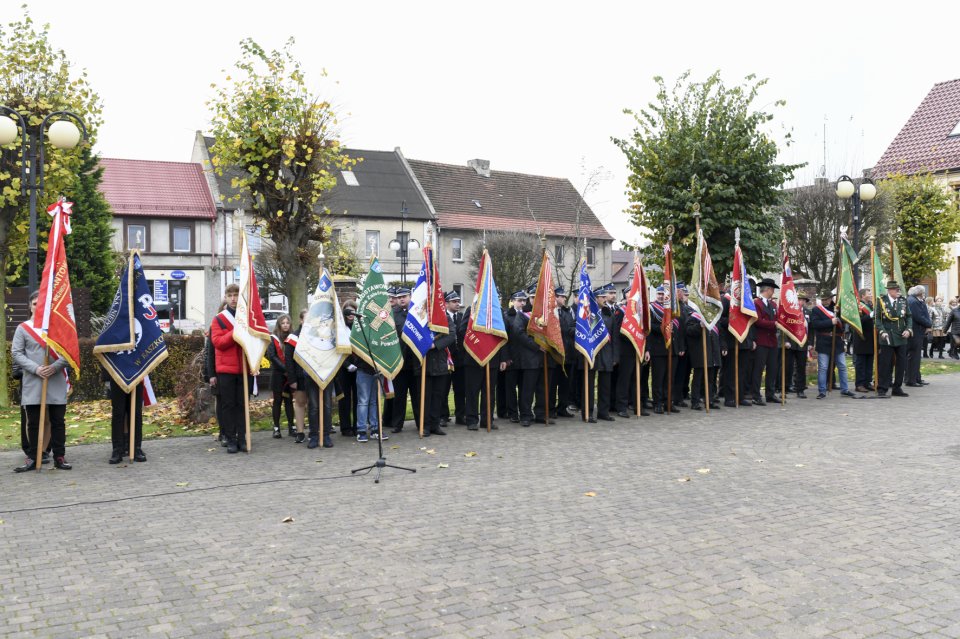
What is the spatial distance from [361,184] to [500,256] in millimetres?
10576

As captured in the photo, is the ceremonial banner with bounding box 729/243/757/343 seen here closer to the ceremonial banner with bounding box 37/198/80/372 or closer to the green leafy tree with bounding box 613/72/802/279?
the green leafy tree with bounding box 613/72/802/279

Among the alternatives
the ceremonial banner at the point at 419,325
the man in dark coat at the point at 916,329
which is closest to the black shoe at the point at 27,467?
the ceremonial banner at the point at 419,325

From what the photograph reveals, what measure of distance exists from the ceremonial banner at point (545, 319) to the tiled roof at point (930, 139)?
3332cm

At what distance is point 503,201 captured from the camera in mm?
57000

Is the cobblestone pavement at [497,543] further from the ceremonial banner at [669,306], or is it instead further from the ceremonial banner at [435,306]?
the ceremonial banner at [669,306]

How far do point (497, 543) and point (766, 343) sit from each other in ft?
33.5

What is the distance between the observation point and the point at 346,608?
16.6 ft

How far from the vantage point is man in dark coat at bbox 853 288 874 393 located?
661 inches

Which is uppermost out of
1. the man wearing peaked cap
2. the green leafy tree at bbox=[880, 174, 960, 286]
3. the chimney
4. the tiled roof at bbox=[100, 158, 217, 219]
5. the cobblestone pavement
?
the chimney

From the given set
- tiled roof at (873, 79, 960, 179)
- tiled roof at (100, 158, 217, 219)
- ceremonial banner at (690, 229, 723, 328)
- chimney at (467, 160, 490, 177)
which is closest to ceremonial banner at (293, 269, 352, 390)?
ceremonial banner at (690, 229, 723, 328)

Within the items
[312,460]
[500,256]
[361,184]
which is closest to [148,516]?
[312,460]

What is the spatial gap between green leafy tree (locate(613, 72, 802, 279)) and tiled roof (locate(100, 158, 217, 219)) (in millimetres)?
30998

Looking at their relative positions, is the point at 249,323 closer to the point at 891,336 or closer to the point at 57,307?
the point at 57,307

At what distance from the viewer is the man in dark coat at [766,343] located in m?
15.2
